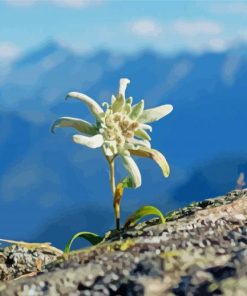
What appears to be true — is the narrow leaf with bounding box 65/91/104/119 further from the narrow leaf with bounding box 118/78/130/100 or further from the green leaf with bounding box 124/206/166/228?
the green leaf with bounding box 124/206/166/228

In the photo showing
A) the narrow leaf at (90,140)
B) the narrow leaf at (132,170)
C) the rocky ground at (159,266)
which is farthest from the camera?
the narrow leaf at (132,170)

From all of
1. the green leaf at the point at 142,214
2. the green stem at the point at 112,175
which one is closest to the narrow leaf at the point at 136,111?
the green stem at the point at 112,175

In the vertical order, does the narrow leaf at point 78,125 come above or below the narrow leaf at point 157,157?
above

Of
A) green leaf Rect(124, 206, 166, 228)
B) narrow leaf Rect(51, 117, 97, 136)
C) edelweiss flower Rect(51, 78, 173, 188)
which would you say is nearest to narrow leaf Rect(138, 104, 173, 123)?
edelweiss flower Rect(51, 78, 173, 188)

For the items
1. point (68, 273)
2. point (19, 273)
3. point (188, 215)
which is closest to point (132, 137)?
point (188, 215)

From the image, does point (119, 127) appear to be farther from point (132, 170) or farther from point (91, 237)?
point (91, 237)

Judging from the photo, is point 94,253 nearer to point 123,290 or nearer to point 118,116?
point 123,290

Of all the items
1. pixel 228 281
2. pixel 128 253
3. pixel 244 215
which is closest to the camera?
pixel 228 281

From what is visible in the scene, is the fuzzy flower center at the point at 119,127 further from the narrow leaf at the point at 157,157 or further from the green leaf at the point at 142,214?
the green leaf at the point at 142,214
